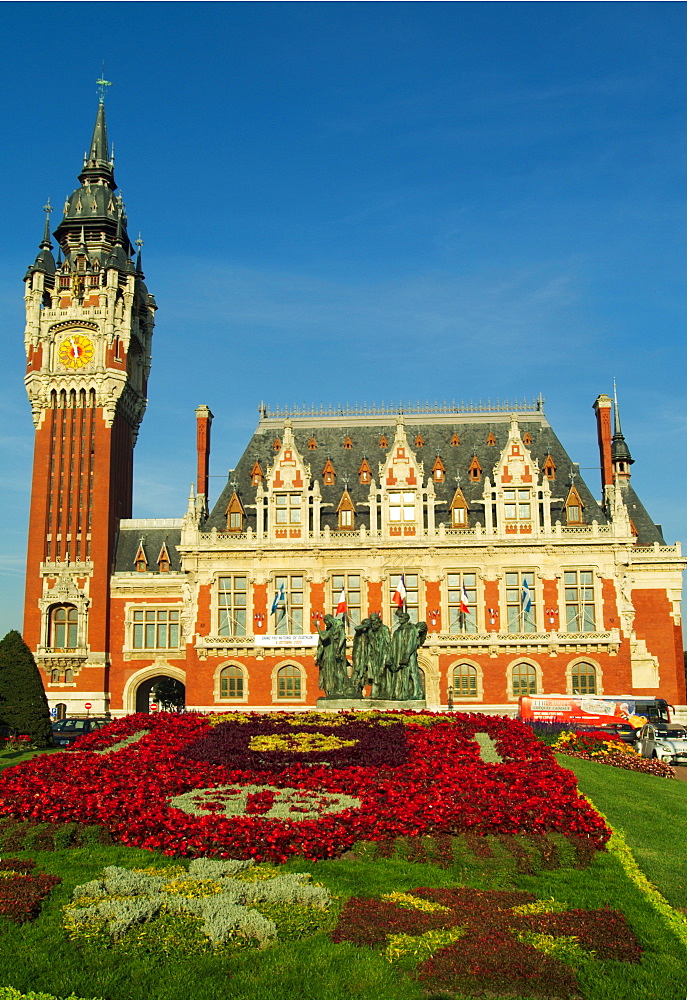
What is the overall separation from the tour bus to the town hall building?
1.62 m

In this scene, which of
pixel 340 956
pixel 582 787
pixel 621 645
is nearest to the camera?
pixel 340 956

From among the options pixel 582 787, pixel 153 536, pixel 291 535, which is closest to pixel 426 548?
pixel 291 535

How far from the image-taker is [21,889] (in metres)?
13.1

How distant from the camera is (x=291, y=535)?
55.5 metres

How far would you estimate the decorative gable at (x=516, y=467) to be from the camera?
54.8 metres

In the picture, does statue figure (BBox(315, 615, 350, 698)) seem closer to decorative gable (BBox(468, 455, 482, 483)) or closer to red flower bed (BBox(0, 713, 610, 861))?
red flower bed (BBox(0, 713, 610, 861))

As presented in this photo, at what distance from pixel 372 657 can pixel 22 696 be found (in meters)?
13.0

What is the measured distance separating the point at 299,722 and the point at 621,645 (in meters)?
27.4

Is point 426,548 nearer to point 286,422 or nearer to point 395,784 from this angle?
point 286,422

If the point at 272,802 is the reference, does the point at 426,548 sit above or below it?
above

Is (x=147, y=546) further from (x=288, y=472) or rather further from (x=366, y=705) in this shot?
(x=366, y=705)

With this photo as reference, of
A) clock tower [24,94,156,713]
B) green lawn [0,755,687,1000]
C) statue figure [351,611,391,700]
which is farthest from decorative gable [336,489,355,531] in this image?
green lawn [0,755,687,1000]

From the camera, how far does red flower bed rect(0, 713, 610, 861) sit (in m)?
15.5

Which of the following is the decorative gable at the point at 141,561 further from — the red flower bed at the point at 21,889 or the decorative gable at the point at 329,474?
the red flower bed at the point at 21,889
